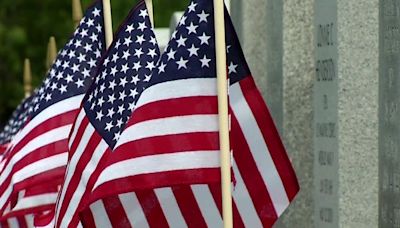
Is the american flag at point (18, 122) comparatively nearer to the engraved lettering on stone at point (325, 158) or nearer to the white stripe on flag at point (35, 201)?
the white stripe on flag at point (35, 201)

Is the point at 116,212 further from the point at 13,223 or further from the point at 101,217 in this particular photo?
the point at 13,223

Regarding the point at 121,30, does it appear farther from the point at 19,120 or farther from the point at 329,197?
the point at 19,120

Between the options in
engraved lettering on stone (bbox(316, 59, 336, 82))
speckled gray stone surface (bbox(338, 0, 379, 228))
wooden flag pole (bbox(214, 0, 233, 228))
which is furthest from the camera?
engraved lettering on stone (bbox(316, 59, 336, 82))

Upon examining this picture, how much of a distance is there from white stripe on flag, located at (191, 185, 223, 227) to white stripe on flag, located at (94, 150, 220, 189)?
2.04ft

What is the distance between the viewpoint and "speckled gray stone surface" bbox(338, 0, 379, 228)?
10.5m

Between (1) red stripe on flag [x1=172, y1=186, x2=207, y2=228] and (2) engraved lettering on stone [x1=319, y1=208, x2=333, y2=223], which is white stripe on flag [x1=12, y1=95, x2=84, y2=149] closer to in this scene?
(2) engraved lettering on stone [x1=319, y1=208, x2=333, y2=223]

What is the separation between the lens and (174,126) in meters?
9.58

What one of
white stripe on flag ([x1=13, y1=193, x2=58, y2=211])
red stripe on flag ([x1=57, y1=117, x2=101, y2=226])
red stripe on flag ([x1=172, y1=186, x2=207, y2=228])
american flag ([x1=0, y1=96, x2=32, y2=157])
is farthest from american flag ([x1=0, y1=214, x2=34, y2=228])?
red stripe on flag ([x1=172, y1=186, x2=207, y2=228])

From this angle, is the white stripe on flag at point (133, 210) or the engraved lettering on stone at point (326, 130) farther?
the engraved lettering on stone at point (326, 130)

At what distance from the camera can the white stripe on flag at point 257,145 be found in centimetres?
990

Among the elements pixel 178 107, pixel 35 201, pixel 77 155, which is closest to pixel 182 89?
pixel 178 107

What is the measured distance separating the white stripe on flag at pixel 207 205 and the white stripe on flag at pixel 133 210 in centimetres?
33

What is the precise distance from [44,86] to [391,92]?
3.81m

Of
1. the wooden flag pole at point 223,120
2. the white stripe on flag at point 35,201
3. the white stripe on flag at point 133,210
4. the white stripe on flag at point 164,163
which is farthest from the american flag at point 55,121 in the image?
the wooden flag pole at point 223,120
